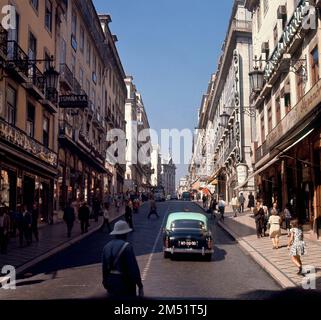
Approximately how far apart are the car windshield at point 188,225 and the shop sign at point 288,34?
10.9 metres

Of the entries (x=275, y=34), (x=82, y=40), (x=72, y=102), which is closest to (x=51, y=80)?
(x=72, y=102)

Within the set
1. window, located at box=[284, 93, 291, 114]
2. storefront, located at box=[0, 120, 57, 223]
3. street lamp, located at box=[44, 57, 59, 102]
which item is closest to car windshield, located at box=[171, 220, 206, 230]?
storefront, located at box=[0, 120, 57, 223]

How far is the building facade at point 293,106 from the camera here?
2097 centimetres

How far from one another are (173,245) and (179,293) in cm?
568

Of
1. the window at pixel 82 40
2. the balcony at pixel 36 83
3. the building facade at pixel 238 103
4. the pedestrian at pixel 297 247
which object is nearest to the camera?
the pedestrian at pixel 297 247

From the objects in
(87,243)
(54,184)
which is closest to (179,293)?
(87,243)

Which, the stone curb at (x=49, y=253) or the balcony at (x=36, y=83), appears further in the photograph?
the balcony at (x=36, y=83)

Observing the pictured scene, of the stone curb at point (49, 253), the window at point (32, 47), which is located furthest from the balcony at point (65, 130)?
the stone curb at point (49, 253)

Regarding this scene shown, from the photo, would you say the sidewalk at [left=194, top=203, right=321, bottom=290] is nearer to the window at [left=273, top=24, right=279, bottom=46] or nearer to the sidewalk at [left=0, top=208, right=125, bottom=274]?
the sidewalk at [left=0, top=208, right=125, bottom=274]

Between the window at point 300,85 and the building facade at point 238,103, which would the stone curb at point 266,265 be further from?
the building facade at point 238,103

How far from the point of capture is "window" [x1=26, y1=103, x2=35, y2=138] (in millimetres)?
26906

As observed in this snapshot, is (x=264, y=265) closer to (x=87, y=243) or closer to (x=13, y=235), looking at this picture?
(x=87, y=243)

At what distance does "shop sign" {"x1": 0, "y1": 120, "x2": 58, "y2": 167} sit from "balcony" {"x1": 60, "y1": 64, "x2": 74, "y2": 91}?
609cm

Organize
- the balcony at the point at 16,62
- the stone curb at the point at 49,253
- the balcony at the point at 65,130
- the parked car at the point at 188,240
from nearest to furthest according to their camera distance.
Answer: the stone curb at the point at 49,253
the parked car at the point at 188,240
the balcony at the point at 16,62
the balcony at the point at 65,130
